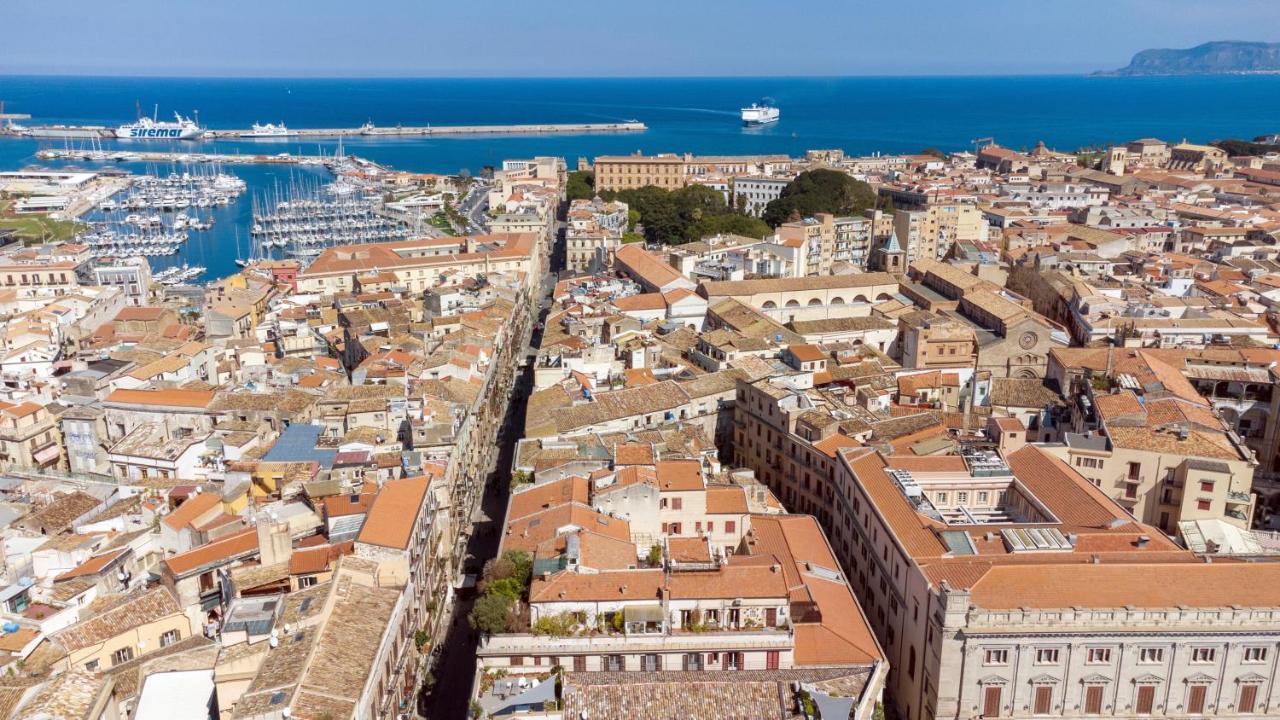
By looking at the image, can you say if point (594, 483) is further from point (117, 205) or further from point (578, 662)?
point (117, 205)

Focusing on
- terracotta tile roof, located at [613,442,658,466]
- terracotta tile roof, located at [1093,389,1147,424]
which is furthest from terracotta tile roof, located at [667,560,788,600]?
terracotta tile roof, located at [1093,389,1147,424]

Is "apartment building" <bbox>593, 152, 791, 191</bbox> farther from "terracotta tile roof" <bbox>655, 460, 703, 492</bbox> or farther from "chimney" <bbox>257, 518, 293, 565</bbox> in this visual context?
"chimney" <bbox>257, 518, 293, 565</bbox>

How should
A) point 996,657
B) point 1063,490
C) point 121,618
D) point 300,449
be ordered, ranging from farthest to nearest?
point 300,449, point 1063,490, point 121,618, point 996,657

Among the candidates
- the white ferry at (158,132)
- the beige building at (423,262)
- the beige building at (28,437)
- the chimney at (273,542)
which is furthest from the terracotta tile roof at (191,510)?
the white ferry at (158,132)

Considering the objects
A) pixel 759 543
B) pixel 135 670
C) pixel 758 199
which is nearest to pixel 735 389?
pixel 759 543

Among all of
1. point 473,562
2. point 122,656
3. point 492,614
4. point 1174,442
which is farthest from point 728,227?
point 122,656

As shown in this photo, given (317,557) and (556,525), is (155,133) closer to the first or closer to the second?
(317,557)

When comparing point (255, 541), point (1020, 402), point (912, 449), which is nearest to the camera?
point (255, 541)

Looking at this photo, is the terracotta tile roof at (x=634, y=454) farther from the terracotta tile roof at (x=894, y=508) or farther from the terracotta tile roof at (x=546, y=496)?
the terracotta tile roof at (x=894, y=508)
